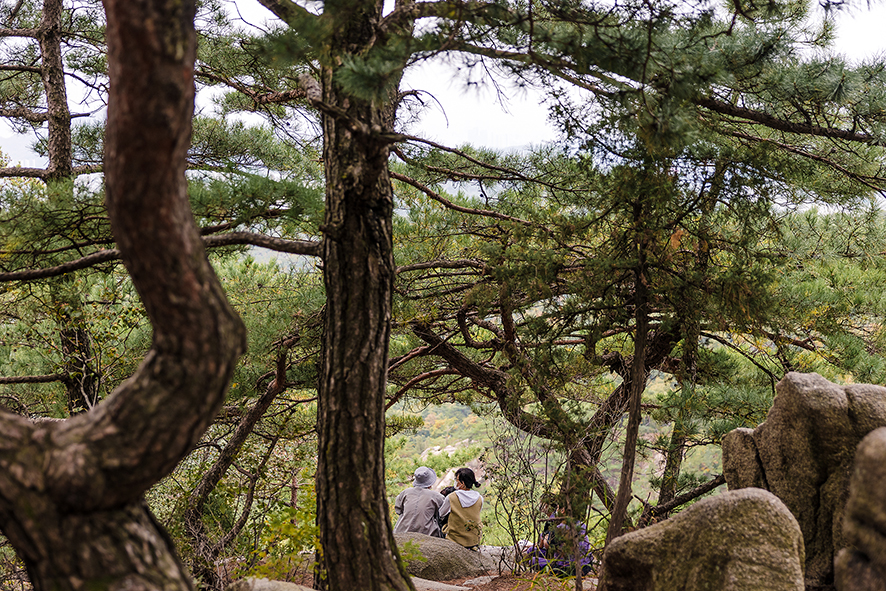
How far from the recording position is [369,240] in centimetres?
284

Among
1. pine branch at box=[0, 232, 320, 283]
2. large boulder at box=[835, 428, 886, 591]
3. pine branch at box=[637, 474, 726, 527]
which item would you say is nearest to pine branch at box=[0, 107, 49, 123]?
pine branch at box=[0, 232, 320, 283]

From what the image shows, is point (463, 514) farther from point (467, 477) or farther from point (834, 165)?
point (834, 165)

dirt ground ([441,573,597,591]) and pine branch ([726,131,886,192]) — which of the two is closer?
pine branch ([726,131,886,192])

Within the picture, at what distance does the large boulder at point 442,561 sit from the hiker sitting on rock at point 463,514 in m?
0.22

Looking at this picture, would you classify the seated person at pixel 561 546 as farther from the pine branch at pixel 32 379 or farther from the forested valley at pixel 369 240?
the pine branch at pixel 32 379

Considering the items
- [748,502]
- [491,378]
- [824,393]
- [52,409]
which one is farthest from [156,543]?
[52,409]

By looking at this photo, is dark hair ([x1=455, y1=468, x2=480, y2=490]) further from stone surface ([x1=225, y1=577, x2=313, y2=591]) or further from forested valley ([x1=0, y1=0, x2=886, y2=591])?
stone surface ([x1=225, y1=577, x2=313, y2=591])

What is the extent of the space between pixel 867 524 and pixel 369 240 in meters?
2.16

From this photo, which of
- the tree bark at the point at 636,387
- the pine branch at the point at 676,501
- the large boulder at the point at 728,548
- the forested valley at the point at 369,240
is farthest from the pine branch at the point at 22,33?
the pine branch at the point at 676,501

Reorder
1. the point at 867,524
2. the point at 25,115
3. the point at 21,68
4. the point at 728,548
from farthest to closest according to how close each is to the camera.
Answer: the point at 25,115, the point at 21,68, the point at 728,548, the point at 867,524

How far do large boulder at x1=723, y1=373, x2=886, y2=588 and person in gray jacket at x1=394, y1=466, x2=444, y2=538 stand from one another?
4295mm

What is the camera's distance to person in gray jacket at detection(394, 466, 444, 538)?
7.09 metres

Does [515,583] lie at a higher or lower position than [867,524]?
lower

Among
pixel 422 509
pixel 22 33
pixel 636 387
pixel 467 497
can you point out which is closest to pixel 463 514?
pixel 467 497
